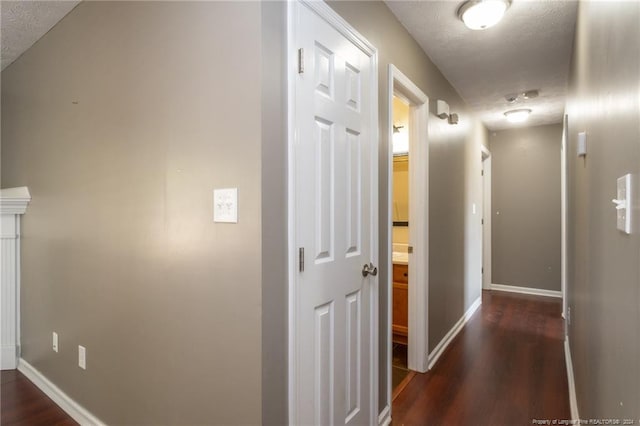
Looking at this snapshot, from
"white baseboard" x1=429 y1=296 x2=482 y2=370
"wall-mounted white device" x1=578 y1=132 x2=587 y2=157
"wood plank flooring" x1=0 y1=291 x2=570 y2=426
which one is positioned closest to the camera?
"wall-mounted white device" x1=578 y1=132 x2=587 y2=157

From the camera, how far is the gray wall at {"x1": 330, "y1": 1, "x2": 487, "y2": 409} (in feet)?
6.33

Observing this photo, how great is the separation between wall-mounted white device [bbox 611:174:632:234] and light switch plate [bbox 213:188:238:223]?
1.10 m

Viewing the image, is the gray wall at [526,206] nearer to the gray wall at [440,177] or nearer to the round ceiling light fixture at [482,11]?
the gray wall at [440,177]

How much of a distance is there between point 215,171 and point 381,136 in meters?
1.04

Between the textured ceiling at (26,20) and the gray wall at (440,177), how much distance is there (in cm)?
183

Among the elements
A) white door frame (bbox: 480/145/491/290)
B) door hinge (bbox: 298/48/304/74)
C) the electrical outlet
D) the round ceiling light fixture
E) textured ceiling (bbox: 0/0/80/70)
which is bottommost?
the electrical outlet

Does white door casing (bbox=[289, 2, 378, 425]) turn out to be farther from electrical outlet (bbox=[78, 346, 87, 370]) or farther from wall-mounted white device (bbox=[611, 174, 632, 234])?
electrical outlet (bbox=[78, 346, 87, 370])

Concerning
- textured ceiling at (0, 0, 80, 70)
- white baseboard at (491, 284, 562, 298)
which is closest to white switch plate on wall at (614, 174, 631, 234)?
textured ceiling at (0, 0, 80, 70)

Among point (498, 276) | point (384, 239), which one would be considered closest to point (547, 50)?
point (384, 239)

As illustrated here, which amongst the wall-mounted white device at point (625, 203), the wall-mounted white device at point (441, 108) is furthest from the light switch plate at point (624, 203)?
the wall-mounted white device at point (441, 108)

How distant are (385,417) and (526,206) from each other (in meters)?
4.27

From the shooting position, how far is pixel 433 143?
9.00ft

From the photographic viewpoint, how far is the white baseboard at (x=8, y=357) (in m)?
2.62

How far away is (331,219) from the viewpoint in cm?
147
